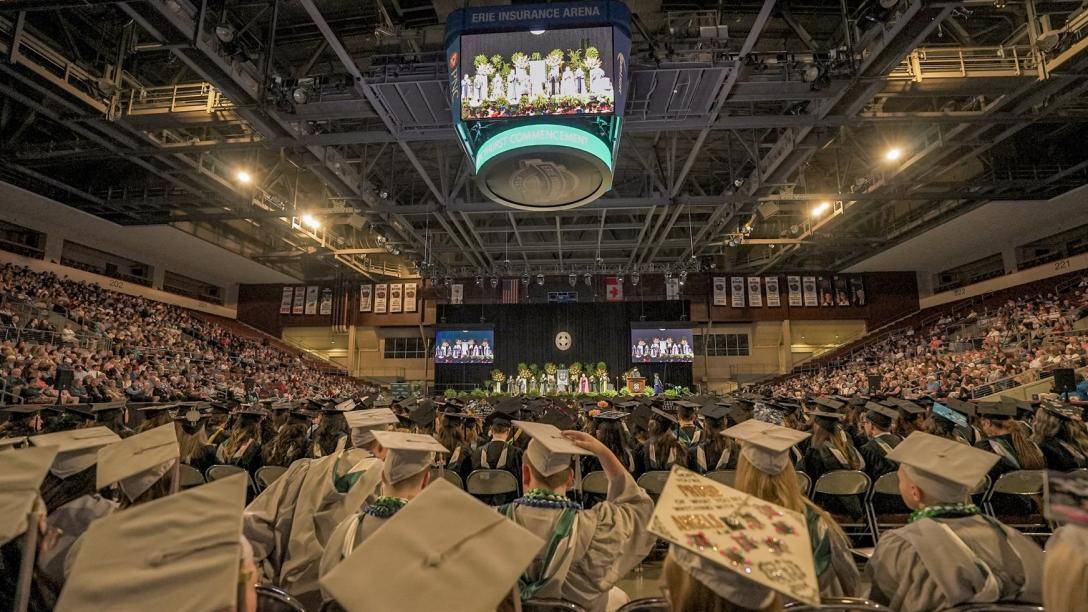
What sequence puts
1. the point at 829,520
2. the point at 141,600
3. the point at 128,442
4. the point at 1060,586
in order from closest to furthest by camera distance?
the point at 141,600 → the point at 1060,586 → the point at 829,520 → the point at 128,442

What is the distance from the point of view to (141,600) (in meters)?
1.27

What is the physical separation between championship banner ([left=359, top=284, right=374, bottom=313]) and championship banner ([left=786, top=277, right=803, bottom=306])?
20307 millimetres

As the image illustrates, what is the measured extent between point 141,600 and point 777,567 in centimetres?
164

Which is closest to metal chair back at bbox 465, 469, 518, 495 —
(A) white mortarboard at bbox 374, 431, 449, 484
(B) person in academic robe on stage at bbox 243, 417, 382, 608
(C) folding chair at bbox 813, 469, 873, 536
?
(B) person in academic robe on stage at bbox 243, 417, 382, 608

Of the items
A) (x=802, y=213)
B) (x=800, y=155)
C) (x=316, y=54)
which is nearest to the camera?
(x=316, y=54)

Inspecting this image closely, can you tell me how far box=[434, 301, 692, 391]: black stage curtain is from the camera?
25.6m

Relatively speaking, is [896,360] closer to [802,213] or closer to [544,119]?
[802,213]

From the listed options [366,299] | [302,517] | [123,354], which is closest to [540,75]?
[302,517]

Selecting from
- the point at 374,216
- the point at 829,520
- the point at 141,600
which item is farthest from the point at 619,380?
the point at 141,600

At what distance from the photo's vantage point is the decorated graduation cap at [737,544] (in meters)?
1.40

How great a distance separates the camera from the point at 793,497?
237cm

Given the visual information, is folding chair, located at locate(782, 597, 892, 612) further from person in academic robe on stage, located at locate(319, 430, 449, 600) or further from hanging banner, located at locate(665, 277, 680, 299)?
hanging banner, located at locate(665, 277, 680, 299)

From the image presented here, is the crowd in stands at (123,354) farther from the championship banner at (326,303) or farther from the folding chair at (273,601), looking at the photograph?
the folding chair at (273,601)

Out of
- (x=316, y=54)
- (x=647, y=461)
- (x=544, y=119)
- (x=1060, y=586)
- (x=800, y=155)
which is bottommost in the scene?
(x=647, y=461)
